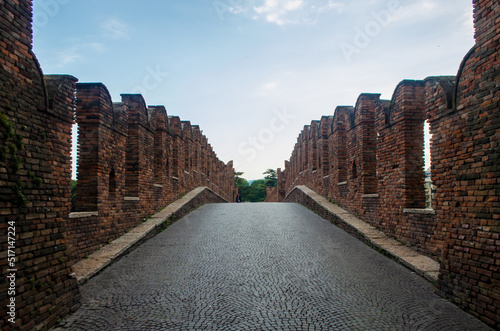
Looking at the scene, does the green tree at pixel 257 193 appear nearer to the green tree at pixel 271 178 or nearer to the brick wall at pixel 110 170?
the green tree at pixel 271 178

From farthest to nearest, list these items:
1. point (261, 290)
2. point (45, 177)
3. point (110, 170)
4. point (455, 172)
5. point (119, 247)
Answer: point (110, 170), point (119, 247), point (261, 290), point (455, 172), point (45, 177)

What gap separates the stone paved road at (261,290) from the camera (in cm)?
449

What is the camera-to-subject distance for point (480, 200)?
4766 millimetres

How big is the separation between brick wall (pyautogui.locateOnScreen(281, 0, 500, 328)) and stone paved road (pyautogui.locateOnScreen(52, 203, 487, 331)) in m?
0.63

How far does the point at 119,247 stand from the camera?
7.74 m

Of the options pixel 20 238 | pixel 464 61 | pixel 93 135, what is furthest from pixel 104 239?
pixel 464 61

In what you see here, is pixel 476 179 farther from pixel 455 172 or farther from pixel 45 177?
pixel 45 177

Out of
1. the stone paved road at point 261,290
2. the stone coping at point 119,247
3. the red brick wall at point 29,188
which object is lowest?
the stone paved road at point 261,290

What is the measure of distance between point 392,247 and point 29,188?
727 cm

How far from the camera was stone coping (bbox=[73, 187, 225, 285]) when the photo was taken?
20.6ft

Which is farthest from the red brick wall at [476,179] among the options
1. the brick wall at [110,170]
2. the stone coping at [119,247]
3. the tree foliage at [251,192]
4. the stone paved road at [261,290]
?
the tree foliage at [251,192]

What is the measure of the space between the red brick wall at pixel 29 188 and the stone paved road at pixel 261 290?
574 millimetres

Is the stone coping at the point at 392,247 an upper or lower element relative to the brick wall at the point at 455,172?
lower

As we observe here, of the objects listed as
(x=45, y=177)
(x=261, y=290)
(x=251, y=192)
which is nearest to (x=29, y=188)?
(x=45, y=177)
